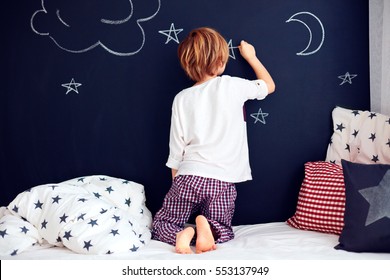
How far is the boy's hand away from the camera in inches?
86.9

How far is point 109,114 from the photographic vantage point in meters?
2.36

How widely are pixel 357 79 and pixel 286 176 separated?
525mm

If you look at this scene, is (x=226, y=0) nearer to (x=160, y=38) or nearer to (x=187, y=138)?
(x=160, y=38)

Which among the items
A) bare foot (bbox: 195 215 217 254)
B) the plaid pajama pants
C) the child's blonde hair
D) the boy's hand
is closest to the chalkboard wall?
the boy's hand

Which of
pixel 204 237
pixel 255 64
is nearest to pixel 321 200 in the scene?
pixel 204 237

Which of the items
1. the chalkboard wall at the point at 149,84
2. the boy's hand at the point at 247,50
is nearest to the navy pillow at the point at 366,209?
the chalkboard wall at the point at 149,84

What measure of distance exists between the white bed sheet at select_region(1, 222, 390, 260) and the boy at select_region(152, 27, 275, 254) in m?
0.11

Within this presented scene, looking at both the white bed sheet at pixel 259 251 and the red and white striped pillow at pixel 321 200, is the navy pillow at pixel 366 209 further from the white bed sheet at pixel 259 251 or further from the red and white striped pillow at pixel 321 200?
the red and white striped pillow at pixel 321 200

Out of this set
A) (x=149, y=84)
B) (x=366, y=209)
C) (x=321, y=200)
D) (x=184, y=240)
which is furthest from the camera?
(x=149, y=84)

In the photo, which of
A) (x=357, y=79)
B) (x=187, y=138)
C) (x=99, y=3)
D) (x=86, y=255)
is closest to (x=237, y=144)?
(x=187, y=138)

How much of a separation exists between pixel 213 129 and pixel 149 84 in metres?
0.43

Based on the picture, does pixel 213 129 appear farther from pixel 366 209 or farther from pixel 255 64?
pixel 366 209

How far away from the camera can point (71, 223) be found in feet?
6.31

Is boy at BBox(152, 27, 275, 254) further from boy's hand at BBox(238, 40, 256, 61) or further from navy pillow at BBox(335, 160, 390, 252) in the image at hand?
navy pillow at BBox(335, 160, 390, 252)
